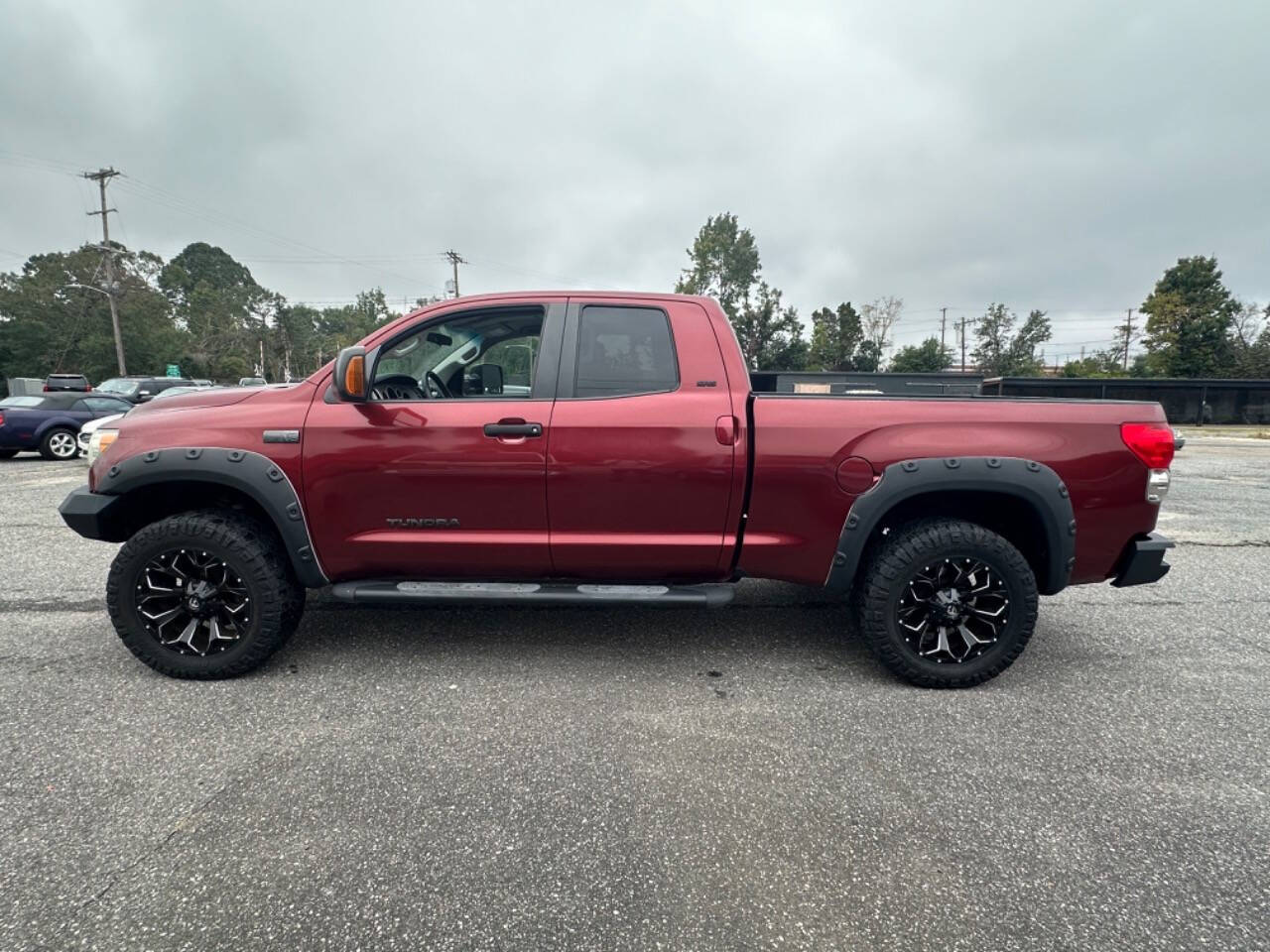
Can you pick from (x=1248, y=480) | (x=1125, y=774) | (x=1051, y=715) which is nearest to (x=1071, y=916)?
(x=1125, y=774)

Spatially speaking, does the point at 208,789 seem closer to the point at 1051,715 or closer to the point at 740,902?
the point at 740,902

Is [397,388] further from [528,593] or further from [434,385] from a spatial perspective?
[528,593]

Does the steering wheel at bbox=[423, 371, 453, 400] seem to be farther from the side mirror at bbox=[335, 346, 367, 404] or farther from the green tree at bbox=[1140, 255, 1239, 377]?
the green tree at bbox=[1140, 255, 1239, 377]

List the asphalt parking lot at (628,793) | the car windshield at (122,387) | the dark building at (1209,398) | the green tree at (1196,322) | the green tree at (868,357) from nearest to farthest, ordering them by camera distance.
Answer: the asphalt parking lot at (628,793)
the car windshield at (122,387)
the dark building at (1209,398)
the green tree at (1196,322)
the green tree at (868,357)

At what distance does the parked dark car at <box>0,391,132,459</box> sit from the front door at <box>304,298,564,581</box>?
11.5 m

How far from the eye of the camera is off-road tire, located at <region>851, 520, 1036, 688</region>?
9.05 ft

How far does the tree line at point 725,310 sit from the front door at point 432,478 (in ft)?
74.6

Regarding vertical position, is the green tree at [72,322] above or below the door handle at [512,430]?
above

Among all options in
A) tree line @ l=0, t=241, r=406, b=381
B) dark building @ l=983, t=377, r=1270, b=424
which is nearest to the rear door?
dark building @ l=983, t=377, r=1270, b=424

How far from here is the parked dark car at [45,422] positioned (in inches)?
439

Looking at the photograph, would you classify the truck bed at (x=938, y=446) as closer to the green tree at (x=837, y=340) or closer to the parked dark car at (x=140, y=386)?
the parked dark car at (x=140, y=386)

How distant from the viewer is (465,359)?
333 centimetres

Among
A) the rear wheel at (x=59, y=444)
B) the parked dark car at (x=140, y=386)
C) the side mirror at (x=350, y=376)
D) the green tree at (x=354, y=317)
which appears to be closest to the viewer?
the side mirror at (x=350, y=376)

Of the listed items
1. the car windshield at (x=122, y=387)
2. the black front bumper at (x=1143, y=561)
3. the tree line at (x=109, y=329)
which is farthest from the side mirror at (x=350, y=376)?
the tree line at (x=109, y=329)
